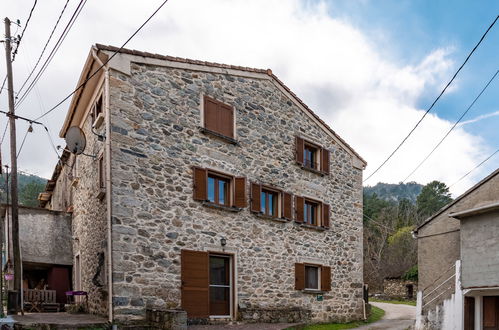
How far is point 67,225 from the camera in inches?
636

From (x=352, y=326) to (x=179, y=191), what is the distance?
846cm

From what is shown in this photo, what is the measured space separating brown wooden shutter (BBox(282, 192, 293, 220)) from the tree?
126 ft

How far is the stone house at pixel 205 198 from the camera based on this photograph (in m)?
10.6

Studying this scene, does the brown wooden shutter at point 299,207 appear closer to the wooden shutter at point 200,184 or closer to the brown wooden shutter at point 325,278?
the brown wooden shutter at point 325,278

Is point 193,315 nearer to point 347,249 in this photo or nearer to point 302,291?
point 302,291

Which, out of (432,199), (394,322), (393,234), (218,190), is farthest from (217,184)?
(432,199)

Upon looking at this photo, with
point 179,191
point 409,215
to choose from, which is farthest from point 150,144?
point 409,215

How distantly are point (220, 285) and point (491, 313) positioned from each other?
310 inches

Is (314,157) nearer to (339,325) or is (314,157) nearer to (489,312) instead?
(339,325)

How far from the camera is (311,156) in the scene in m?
16.6

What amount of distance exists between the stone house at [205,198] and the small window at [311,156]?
0.05 m

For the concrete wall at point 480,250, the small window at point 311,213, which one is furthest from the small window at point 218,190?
the concrete wall at point 480,250

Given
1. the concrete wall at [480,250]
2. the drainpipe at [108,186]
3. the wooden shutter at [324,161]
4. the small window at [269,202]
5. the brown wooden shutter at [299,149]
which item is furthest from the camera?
the wooden shutter at [324,161]

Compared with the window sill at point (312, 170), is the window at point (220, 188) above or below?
below
